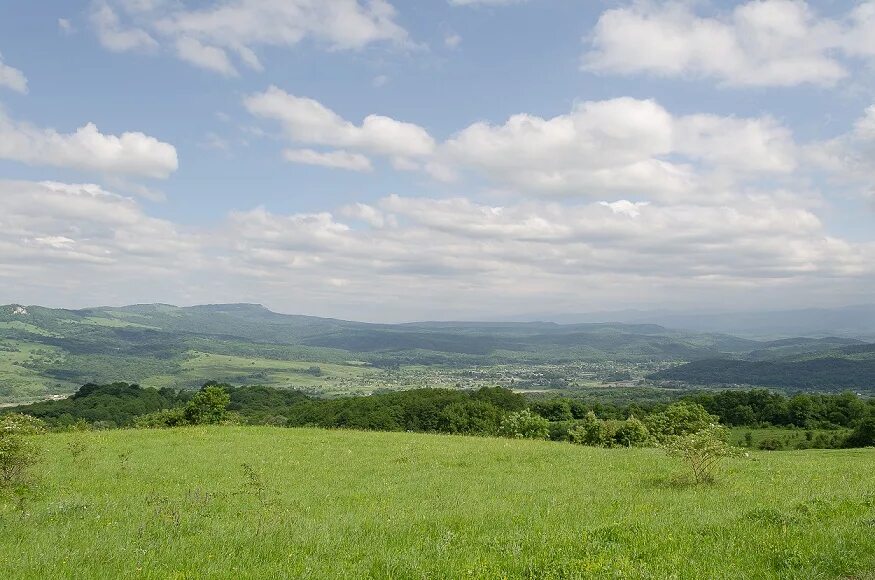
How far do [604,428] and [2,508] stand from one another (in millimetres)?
48790

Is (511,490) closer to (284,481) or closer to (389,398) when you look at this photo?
(284,481)

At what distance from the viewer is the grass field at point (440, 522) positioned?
970cm

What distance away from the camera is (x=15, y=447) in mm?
18094

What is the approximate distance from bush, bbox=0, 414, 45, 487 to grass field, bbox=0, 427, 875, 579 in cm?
119

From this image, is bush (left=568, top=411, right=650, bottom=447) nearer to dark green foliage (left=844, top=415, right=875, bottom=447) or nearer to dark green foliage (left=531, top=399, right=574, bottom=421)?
dark green foliage (left=844, top=415, right=875, bottom=447)

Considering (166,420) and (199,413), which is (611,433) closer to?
(199,413)

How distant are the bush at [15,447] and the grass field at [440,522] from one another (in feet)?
3.90

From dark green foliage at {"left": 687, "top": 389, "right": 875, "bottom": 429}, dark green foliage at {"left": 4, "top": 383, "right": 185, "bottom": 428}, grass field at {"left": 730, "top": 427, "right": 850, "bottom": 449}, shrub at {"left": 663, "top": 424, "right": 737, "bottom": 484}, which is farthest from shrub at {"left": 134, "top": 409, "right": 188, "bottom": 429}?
dark green foliage at {"left": 687, "top": 389, "right": 875, "bottom": 429}

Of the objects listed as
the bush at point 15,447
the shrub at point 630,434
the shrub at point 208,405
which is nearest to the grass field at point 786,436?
the shrub at point 630,434

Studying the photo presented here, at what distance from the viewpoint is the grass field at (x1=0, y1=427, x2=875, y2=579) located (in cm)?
970

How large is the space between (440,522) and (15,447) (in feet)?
48.0

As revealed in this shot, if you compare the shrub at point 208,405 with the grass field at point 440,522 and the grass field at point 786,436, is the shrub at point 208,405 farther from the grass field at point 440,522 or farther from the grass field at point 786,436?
the grass field at point 786,436

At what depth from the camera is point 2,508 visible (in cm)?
1579

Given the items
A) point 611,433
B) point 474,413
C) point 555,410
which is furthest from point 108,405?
point 611,433
